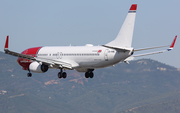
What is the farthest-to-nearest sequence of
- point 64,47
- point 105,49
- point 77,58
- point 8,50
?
1. point 64,47
2. point 77,58
3. point 105,49
4. point 8,50

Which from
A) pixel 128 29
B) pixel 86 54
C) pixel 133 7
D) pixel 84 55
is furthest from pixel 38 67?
pixel 133 7

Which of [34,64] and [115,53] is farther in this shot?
[34,64]

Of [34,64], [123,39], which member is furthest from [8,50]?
[123,39]

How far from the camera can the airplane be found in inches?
2146

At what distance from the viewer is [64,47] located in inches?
2544

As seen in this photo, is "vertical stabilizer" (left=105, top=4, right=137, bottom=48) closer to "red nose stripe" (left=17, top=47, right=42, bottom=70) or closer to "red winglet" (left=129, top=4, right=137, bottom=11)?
"red winglet" (left=129, top=4, right=137, bottom=11)

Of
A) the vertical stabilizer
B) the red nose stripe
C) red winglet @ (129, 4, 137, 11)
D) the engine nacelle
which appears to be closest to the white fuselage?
the red nose stripe

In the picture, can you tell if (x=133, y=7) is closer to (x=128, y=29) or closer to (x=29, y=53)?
(x=128, y=29)

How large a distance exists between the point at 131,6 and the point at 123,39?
5.33 m

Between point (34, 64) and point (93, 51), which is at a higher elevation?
point (93, 51)

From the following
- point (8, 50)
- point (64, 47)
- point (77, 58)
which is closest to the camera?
point (8, 50)

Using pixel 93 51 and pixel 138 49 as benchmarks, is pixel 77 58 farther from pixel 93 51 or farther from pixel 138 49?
pixel 138 49

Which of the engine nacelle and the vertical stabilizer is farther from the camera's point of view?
the engine nacelle

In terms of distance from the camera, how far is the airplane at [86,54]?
54.5 meters
